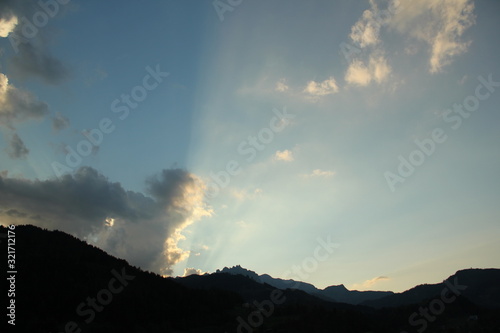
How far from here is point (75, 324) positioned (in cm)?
6688

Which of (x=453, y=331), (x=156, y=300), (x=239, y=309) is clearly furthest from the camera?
(x=239, y=309)

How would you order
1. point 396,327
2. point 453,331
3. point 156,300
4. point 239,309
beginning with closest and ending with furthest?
point 453,331 < point 156,300 < point 239,309 < point 396,327

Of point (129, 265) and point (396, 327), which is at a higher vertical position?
point (129, 265)

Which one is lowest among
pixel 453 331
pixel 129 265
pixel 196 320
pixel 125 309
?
pixel 453 331

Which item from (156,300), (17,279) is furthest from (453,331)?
(17,279)

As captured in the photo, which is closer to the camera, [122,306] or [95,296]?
[122,306]

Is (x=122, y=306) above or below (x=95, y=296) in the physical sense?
below

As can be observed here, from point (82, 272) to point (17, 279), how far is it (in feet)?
57.1

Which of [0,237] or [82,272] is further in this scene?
[0,237]

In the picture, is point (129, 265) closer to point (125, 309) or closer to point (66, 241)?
point (66, 241)

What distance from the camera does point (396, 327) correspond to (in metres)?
114

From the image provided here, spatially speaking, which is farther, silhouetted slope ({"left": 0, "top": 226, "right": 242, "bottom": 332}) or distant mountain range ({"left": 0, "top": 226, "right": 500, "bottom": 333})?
distant mountain range ({"left": 0, "top": 226, "right": 500, "bottom": 333})

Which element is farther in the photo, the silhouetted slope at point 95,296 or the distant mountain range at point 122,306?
the distant mountain range at point 122,306

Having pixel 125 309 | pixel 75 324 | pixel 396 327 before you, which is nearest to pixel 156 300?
pixel 125 309
